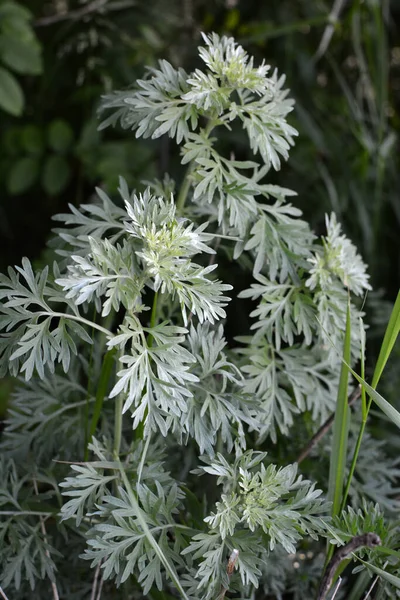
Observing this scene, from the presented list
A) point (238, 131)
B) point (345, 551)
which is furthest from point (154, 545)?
point (238, 131)

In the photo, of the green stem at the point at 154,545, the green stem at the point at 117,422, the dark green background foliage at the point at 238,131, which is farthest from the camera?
the dark green background foliage at the point at 238,131

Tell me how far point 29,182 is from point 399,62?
1101 mm

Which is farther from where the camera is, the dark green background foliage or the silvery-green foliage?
the dark green background foliage

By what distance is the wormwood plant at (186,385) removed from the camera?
68 cm

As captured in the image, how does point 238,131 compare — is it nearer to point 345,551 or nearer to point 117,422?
point 117,422

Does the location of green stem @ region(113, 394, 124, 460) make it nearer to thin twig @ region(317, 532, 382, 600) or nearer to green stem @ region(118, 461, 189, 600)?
green stem @ region(118, 461, 189, 600)

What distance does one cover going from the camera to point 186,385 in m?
0.75

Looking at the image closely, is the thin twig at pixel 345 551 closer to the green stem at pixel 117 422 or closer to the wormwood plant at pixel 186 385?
the wormwood plant at pixel 186 385

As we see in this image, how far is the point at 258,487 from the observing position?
71cm

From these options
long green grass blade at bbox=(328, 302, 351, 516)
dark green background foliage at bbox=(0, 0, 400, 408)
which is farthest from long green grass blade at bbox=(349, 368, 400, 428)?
dark green background foliage at bbox=(0, 0, 400, 408)

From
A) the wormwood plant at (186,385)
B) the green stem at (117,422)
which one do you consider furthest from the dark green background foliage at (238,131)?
the green stem at (117,422)

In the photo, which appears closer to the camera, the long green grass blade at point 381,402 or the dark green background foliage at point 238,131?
the long green grass blade at point 381,402

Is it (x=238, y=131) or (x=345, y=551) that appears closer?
(x=345, y=551)

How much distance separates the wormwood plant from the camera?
2.25 ft
